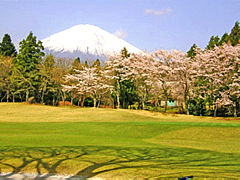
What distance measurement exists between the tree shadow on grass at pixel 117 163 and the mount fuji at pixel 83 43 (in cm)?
12050

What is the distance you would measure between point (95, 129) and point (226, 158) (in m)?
11.5

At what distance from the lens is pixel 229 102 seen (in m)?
32.8

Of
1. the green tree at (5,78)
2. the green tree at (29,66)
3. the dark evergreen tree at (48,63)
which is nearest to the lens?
the green tree at (29,66)

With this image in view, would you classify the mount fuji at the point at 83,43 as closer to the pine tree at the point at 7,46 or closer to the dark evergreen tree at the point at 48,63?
the pine tree at the point at 7,46

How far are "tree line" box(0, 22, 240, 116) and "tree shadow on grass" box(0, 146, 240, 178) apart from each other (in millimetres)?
25677

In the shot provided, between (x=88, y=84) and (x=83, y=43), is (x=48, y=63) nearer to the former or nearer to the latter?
(x=88, y=84)

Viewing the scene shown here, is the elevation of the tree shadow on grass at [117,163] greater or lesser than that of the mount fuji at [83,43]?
lesser

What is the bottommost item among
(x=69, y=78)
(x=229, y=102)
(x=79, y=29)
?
(x=229, y=102)

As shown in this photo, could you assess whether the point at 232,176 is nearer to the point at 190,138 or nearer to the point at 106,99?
the point at 190,138

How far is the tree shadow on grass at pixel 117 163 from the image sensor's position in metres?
6.51

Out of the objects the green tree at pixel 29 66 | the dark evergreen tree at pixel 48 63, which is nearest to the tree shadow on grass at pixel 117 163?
the green tree at pixel 29 66

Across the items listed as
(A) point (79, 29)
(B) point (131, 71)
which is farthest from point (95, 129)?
(A) point (79, 29)

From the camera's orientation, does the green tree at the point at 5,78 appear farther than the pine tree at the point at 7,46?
No

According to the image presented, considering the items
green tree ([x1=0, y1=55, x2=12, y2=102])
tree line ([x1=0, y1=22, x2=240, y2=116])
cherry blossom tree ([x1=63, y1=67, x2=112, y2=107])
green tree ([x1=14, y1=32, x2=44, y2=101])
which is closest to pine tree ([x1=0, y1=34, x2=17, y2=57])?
tree line ([x1=0, y1=22, x2=240, y2=116])
